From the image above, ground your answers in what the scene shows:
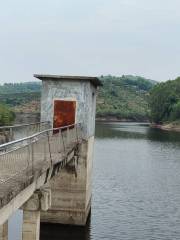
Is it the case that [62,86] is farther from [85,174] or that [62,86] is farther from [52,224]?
[52,224]

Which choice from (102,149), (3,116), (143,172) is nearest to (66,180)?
(143,172)

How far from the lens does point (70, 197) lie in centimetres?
2838

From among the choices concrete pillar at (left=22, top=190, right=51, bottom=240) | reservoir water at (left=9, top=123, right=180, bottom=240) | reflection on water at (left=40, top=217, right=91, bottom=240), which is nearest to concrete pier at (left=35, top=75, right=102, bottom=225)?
reflection on water at (left=40, top=217, right=91, bottom=240)

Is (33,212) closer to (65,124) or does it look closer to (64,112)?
(65,124)

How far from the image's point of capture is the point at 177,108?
6152 inches

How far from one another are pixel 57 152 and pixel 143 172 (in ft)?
108

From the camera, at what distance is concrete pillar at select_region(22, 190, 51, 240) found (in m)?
16.4

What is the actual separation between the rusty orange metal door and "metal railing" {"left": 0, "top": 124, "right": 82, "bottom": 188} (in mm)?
6461

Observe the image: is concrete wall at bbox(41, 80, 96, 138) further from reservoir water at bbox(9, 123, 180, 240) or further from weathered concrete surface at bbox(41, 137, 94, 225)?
reservoir water at bbox(9, 123, 180, 240)

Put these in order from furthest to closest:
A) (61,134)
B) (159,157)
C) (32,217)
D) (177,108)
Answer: (177,108), (159,157), (61,134), (32,217)

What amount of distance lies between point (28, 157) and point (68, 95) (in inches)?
570

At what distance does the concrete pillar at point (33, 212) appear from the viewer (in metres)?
16.4

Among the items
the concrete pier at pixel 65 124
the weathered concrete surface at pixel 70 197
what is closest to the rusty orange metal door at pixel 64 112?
the concrete pier at pixel 65 124

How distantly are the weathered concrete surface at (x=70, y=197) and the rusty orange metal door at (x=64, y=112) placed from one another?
2047mm
